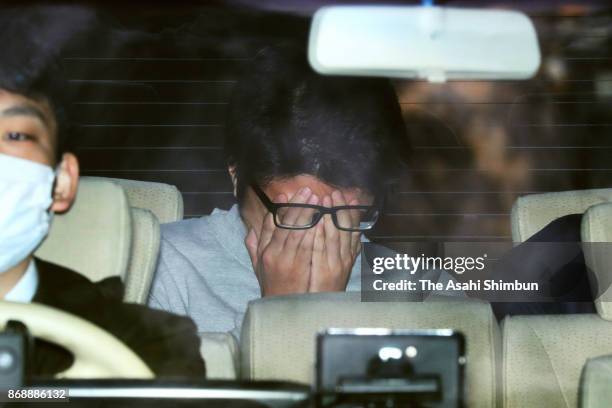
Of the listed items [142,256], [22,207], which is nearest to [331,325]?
[142,256]

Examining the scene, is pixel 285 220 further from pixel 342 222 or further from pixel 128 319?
pixel 128 319

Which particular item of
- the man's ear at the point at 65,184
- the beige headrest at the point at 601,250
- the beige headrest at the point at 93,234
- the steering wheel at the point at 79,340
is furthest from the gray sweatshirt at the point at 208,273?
the beige headrest at the point at 601,250

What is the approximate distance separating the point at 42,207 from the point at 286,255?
0.58m

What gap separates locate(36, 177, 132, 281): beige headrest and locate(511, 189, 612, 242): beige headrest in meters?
0.98

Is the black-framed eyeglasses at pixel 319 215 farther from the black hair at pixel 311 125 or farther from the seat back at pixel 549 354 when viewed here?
the seat back at pixel 549 354

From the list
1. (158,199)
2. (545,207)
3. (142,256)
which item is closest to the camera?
(142,256)

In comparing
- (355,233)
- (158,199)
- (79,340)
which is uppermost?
(158,199)

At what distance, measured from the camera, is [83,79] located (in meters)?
2.68

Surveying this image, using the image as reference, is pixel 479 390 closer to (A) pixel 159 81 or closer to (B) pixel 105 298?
(B) pixel 105 298

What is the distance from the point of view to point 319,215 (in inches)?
105

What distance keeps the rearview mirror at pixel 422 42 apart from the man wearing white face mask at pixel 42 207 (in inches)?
23.1

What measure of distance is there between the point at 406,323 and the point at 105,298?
0.63 meters

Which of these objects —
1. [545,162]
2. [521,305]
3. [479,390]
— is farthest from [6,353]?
[545,162]

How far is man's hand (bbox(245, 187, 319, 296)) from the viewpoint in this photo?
8.74 feet
